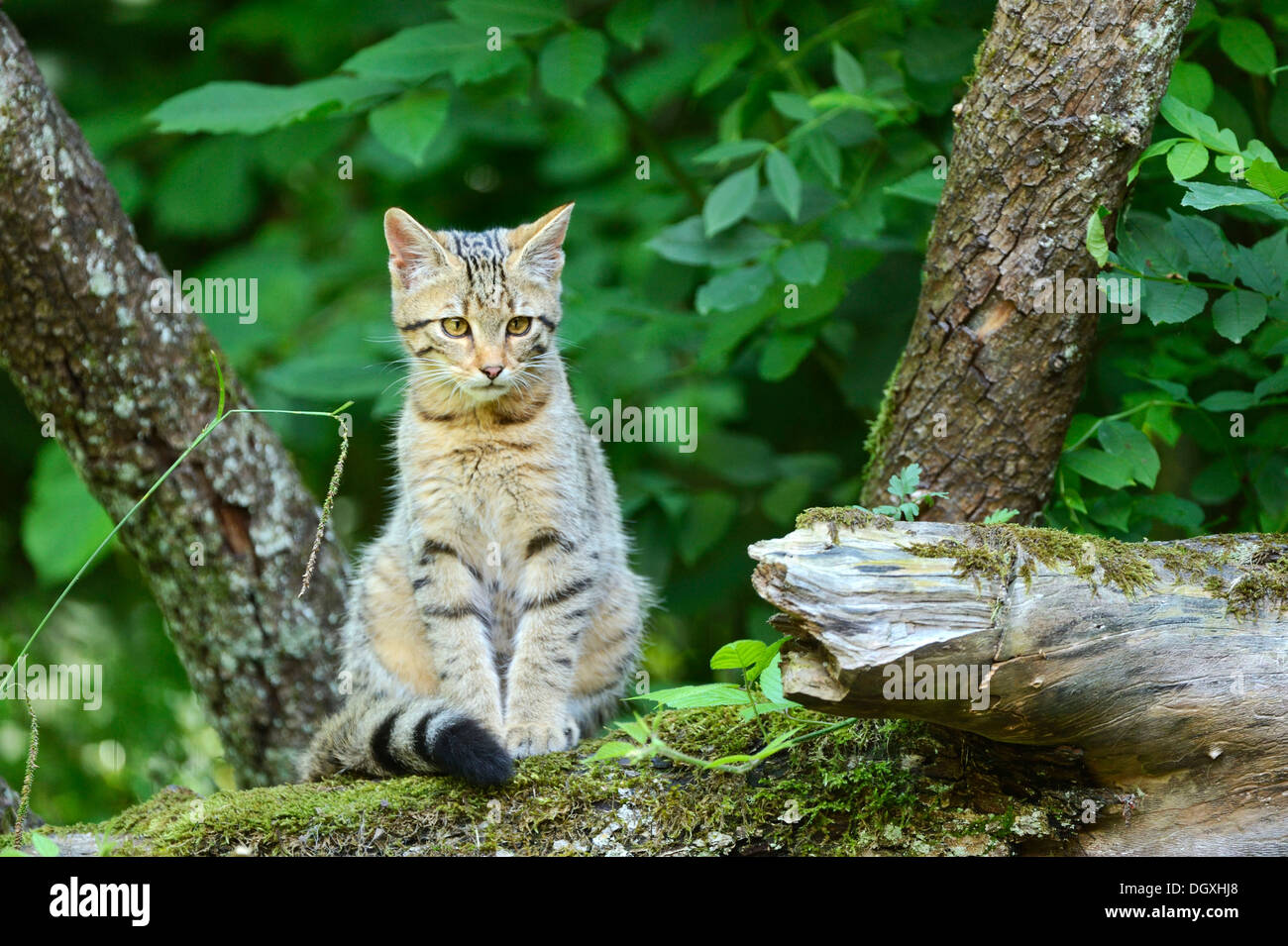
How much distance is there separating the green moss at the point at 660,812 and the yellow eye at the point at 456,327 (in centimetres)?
160

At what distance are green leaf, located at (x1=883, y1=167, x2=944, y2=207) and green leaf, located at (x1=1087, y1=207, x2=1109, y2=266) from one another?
1.80 ft

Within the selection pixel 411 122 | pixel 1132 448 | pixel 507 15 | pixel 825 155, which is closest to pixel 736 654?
pixel 1132 448

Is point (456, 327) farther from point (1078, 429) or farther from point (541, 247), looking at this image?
point (1078, 429)

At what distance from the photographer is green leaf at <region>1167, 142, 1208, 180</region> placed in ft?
9.85

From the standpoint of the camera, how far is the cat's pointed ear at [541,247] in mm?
4039

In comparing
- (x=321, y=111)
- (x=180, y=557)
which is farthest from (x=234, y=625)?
(x=321, y=111)

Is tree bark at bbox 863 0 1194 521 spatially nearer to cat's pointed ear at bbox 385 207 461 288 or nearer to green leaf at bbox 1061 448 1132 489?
green leaf at bbox 1061 448 1132 489

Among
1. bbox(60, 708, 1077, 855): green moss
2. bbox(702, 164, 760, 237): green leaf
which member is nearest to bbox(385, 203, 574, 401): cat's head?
bbox(702, 164, 760, 237): green leaf

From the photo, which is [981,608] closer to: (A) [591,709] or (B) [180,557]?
(A) [591,709]

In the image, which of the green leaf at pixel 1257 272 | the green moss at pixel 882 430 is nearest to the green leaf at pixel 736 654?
the green moss at pixel 882 430

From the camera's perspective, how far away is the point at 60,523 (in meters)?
4.82

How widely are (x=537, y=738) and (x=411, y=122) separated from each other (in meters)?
2.31

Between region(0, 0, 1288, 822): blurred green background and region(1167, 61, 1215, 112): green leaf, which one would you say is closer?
region(1167, 61, 1215, 112): green leaf

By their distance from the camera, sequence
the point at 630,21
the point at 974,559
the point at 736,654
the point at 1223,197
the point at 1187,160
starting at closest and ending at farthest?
the point at 974,559, the point at 736,654, the point at 1223,197, the point at 1187,160, the point at 630,21
